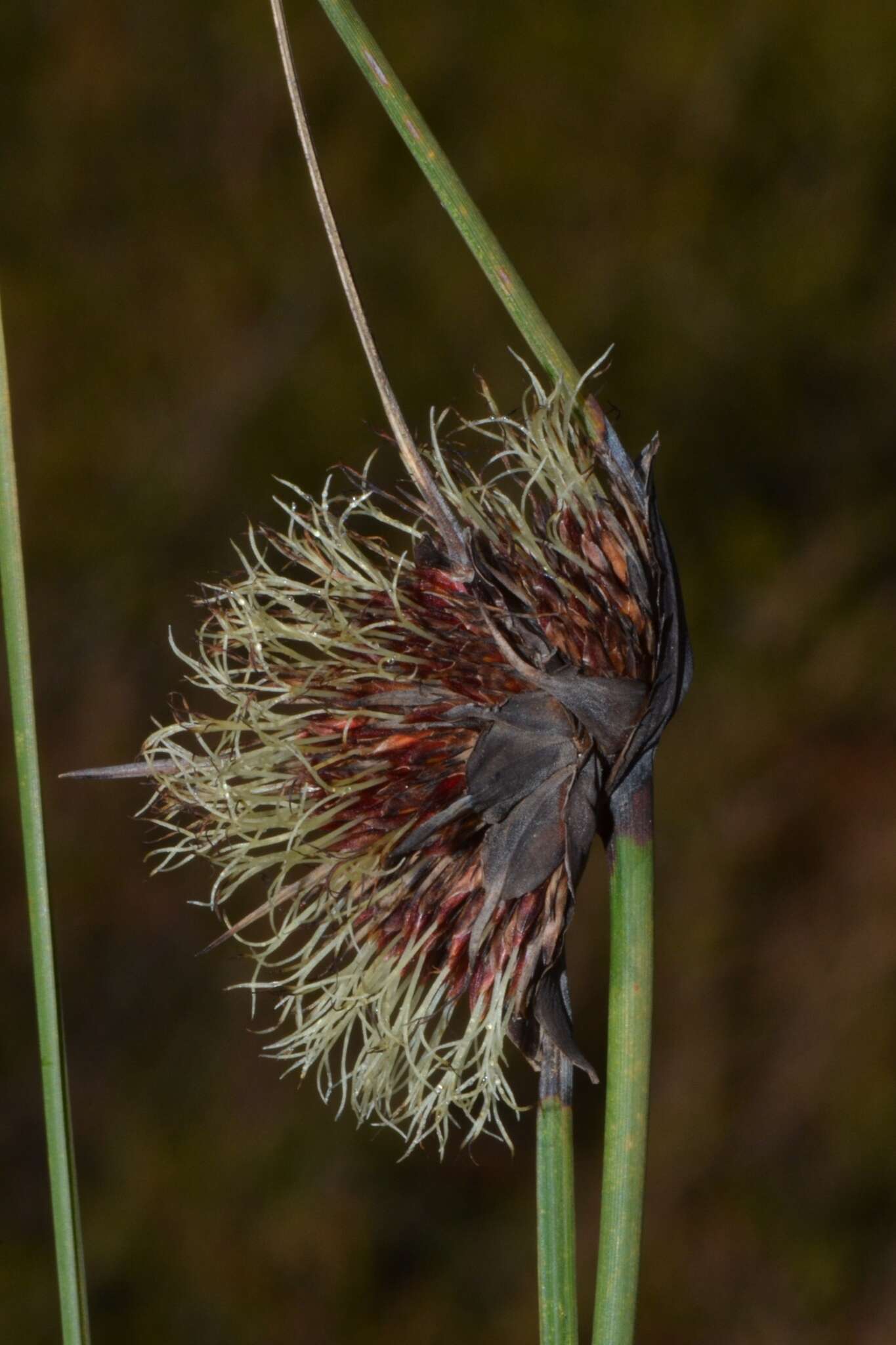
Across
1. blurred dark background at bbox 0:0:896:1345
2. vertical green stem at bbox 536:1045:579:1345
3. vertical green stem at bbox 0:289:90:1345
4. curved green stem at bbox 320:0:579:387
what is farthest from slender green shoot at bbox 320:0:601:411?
blurred dark background at bbox 0:0:896:1345

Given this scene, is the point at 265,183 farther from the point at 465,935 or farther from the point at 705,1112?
the point at 465,935

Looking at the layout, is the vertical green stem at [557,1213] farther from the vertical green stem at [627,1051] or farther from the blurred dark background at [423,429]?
the blurred dark background at [423,429]

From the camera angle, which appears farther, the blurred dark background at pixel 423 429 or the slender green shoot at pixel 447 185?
the blurred dark background at pixel 423 429

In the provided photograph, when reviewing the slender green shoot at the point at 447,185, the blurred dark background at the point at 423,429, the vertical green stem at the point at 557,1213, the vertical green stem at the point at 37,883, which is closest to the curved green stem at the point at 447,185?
the slender green shoot at the point at 447,185

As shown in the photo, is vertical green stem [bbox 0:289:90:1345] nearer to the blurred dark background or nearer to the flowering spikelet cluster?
the flowering spikelet cluster

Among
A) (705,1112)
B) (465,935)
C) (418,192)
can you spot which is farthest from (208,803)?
(418,192)

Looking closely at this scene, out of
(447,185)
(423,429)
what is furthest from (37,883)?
(423,429)
